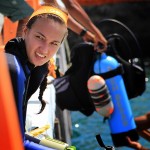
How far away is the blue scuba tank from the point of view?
10.1ft

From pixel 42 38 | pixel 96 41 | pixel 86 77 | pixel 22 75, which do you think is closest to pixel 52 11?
pixel 42 38

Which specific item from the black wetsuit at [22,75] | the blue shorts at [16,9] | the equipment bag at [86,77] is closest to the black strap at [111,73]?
the equipment bag at [86,77]

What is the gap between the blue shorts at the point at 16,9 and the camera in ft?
9.35

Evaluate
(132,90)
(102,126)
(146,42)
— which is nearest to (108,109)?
(132,90)

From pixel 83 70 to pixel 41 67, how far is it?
1818mm

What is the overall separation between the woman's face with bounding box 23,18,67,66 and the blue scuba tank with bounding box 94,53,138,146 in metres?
1.63

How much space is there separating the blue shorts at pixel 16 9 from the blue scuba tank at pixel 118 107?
767 mm

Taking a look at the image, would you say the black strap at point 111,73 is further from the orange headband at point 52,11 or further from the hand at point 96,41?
the orange headband at point 52,11

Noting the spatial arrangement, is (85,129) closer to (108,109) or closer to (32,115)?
(108,109)

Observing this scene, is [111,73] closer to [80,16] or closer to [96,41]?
[96,41]

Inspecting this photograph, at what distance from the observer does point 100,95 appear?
3100 mm

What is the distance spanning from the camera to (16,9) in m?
2.88

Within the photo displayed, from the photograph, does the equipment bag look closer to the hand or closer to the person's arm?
the hand

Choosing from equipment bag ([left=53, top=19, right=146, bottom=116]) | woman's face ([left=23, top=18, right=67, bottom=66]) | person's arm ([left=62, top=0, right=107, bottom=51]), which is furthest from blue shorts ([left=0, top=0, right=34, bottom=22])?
woman's face ([left=23, top=18, right=67, bottom=66])
